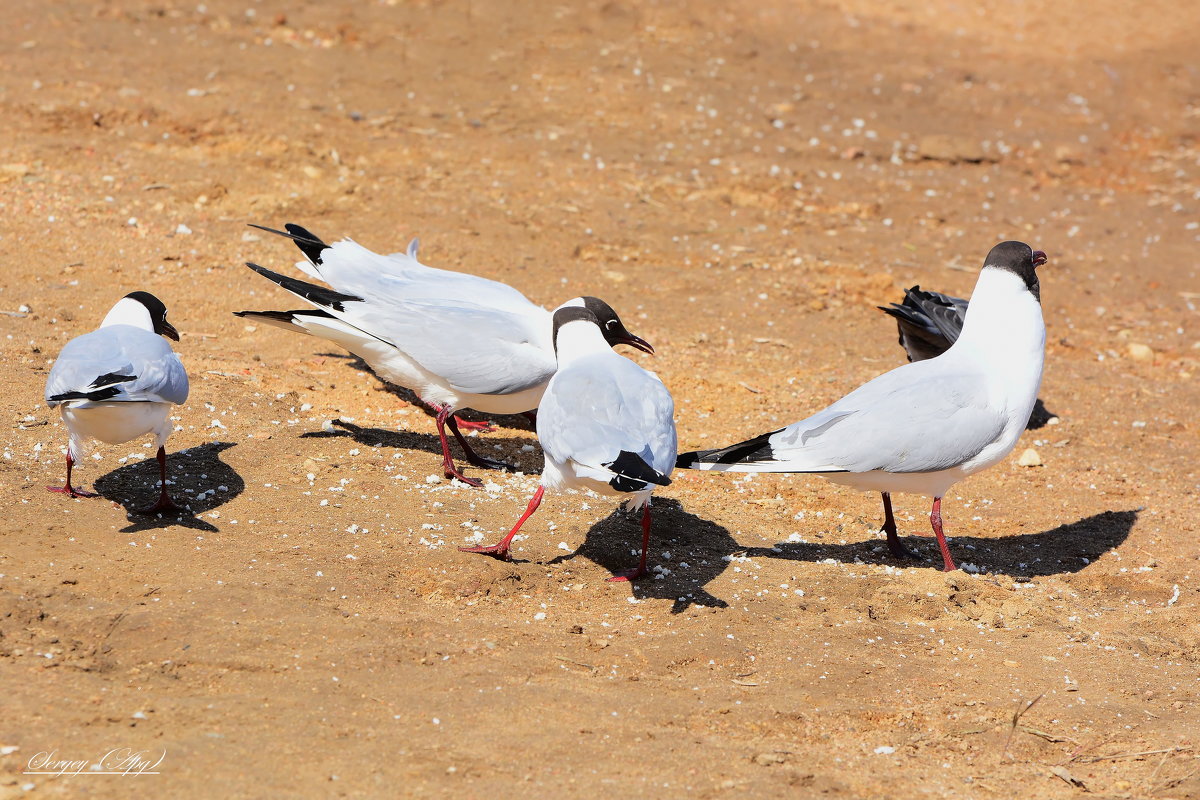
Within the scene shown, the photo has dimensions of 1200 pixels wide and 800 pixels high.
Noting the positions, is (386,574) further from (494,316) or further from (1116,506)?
(1116,506)

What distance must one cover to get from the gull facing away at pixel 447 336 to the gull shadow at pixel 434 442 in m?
0.11

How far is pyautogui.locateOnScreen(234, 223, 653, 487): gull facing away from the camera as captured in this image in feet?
19.5

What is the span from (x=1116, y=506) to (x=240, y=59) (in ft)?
29.4

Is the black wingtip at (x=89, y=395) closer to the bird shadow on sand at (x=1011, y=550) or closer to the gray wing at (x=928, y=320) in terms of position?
the bird shadow on sand at (x=1011, y=550)

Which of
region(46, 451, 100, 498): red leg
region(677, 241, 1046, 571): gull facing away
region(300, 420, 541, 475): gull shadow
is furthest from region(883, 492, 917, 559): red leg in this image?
region(46, 451, 100, 498): red leg

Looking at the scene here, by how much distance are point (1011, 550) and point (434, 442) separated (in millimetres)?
3132

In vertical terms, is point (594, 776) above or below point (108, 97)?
below

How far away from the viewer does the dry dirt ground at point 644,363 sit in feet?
12.6

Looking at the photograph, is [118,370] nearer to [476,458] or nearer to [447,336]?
[447,336]

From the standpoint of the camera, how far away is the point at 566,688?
161 inches

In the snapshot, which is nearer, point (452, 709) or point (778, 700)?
point (452, 709)

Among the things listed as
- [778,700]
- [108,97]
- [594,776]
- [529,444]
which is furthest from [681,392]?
[108,97]

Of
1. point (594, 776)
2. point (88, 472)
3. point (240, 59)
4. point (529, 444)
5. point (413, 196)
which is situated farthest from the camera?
point (240, 59)

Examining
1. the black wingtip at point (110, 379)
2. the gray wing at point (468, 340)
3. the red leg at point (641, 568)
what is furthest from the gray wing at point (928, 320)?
the black wingtip at point (110, 379)
